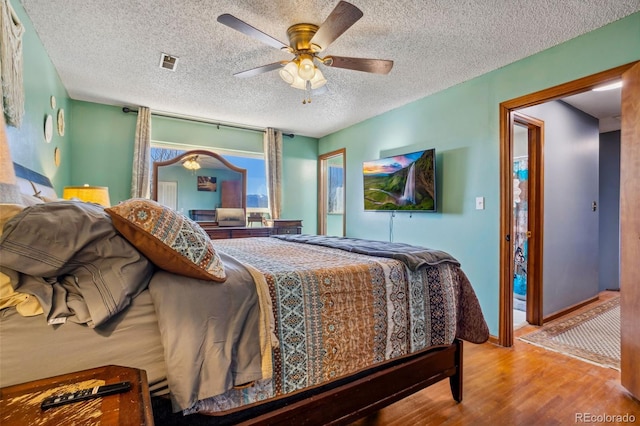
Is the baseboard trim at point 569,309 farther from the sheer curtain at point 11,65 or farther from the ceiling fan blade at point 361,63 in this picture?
the sheer curtain at point 11,65

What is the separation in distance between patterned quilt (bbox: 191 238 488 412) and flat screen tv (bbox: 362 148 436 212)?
1.62 meters

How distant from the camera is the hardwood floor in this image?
1702mm

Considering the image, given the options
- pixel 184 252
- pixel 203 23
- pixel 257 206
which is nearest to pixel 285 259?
pixel 184 252

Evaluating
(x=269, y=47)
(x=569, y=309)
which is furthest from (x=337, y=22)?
(x=569, y=309)

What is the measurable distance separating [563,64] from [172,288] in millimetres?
3057

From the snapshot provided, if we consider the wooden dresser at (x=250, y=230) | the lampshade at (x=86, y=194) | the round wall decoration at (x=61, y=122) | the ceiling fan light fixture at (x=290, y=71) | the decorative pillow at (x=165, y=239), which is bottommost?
the wooden dresser at (x=250, y=230)

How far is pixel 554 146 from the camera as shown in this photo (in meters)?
3.30

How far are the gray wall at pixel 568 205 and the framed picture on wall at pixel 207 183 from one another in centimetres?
383

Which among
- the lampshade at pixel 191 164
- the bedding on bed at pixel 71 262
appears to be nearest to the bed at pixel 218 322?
the bedding on bed at pixel 71 262

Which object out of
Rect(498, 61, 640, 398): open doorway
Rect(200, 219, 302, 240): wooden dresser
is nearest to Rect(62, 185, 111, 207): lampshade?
Rect(200, 219, 302, 240): wooden dresser

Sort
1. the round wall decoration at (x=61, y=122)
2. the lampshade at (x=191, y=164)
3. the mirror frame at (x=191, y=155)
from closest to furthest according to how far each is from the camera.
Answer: the round wall decoration at (x=61, y=122) → the mirror frame at (x=191, y=155) → the lampshade at (x=191, y=164)

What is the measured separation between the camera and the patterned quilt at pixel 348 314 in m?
1.24

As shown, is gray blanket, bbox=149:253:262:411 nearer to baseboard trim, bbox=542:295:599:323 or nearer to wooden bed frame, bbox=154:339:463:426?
wooden bed frame, bbox=154:339:463:426

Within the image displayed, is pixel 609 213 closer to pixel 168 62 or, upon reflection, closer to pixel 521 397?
pixel 521 397
